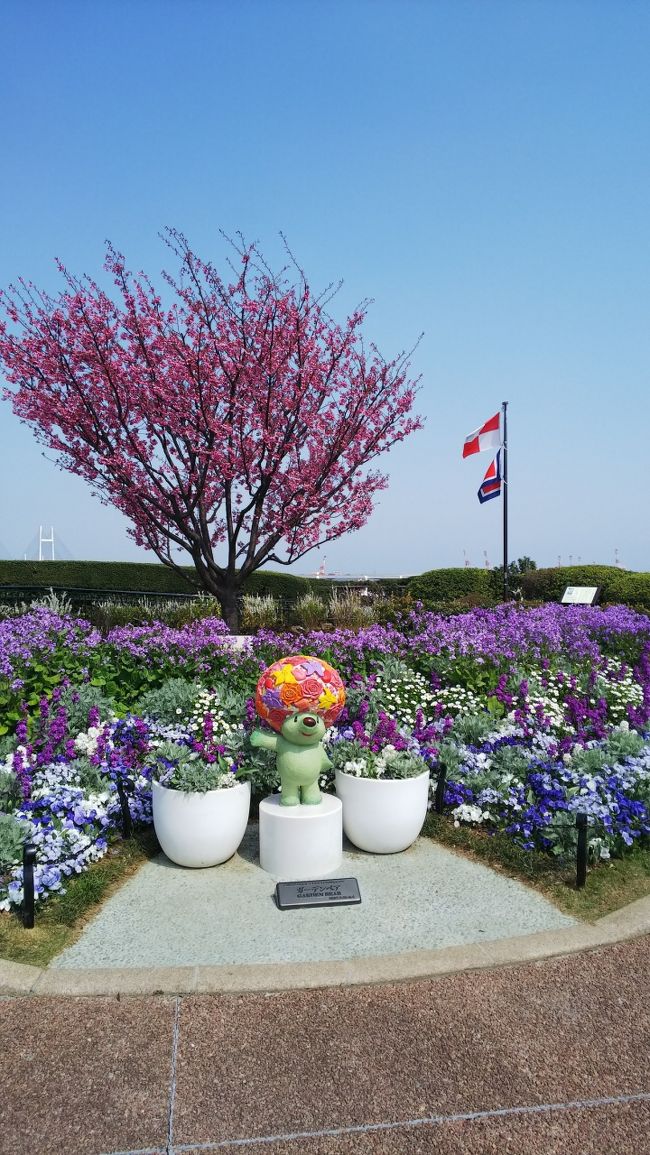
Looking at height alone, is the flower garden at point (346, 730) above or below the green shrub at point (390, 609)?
below

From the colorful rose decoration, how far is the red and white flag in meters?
15.8

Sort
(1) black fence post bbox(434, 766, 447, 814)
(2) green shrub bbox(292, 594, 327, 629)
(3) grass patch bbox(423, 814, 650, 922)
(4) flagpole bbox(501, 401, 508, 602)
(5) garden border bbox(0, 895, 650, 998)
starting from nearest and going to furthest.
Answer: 1. (5) garden border bbox(0, 895, 650, 998)
2. (3) grass patch bbox(423, 814, 650, 922)
3. (1) black fence post bbox(434, 766, 447, 814)
4. (2) green shrub bbox(292, 594, 327, 629)
5. (4) flagpole bbox(501, 401, 508, 602)

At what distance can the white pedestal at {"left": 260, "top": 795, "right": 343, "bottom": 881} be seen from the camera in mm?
4535

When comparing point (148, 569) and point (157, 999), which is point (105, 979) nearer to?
point (157, 999)

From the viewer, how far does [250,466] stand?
12.6 meters

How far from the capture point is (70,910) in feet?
13.5

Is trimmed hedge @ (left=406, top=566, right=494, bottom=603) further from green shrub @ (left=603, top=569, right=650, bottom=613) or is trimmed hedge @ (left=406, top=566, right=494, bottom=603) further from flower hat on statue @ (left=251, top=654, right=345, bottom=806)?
flower hat on statue @ (left=251, top=654, right=345, bottom=806)

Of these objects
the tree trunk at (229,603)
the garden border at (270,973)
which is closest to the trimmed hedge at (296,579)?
the tree trunk at (229,603)

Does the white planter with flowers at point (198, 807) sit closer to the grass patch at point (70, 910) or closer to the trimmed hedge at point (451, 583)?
the grass patch at point (70, 910)

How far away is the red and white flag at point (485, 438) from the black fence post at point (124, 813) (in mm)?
16125

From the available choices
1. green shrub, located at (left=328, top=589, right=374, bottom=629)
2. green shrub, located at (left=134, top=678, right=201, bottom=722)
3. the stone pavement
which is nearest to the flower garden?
green shrub, located at (left=134, top=678, right=201, bottom=722)

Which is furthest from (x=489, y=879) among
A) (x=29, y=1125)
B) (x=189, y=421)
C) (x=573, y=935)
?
(x=189, y=421)

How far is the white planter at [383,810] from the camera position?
4.77 metres

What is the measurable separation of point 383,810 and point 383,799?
7 cm
